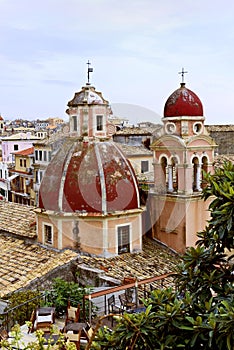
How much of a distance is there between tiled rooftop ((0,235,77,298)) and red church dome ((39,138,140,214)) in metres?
1.59

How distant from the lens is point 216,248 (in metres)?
6.28

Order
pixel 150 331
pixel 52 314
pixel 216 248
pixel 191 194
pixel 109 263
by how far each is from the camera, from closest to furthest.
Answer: pixel 150 331, pixel 216 248, pixel 52 314, pixel 109 263, pixel 191 194

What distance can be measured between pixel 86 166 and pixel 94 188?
0.90 m

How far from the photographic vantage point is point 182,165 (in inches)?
663

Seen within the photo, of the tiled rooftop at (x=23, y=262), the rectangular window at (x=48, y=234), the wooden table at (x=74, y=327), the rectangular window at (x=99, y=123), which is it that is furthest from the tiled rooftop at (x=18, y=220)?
the wooden table at (x=74, y=327)

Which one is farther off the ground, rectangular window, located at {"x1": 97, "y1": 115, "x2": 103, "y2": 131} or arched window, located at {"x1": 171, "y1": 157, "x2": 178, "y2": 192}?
rectangular window, located at {"x1": 97, "y1": 115, "x2": 103, "y2": 131}

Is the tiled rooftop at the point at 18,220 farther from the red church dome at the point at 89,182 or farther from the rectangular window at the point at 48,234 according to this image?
the red church dome at the point at 89,182

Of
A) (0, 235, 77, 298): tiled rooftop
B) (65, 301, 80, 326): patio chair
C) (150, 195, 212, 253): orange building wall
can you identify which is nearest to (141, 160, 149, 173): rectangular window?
(150, 195, 212, 253): orange building wall

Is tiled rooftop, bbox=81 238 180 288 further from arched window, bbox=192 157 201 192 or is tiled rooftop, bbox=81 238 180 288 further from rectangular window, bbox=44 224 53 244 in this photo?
arched window, bbox=192 157 201 192

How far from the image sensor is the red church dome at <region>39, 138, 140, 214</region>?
15891mm

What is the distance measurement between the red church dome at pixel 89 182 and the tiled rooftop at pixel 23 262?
1.59 metres

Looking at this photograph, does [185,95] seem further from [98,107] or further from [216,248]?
[216,248]

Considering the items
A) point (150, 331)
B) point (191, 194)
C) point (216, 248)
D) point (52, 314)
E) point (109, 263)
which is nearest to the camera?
point (150, 331)

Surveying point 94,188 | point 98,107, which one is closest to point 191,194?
point 94,188
